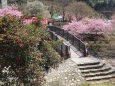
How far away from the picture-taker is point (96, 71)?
49.1 ft

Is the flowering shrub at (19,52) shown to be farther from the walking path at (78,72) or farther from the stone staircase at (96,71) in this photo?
the stone staircase at (96,71)

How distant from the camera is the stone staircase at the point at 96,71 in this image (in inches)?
568

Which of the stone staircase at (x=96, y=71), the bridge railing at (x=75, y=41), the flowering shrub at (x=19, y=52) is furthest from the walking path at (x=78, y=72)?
the flowering shrub at (x=19, y=52)

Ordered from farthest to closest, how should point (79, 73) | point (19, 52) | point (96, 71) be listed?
point (96, 71)
point (79, 73)
point (19, 52)

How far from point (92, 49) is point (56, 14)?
39.8 m

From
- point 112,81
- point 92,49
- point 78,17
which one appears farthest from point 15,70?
point 78,17

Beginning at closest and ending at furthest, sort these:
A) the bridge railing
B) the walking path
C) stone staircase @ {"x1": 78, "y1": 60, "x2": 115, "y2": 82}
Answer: the walking path
stone staircase @ {"x1": 78, "y1": 60, "x2": 115, "y2": 82}
the bridge railing

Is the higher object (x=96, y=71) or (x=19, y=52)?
(x=19, y=52)

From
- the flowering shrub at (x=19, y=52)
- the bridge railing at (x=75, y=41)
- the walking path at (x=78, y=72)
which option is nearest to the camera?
the flowering shrub at (x=19, y=52)

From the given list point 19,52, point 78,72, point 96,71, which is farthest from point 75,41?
point 19,52

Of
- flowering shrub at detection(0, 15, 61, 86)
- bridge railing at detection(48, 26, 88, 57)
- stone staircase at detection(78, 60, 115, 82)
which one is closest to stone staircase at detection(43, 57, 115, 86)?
stone staircase at detection(78, 60, 115, 82)

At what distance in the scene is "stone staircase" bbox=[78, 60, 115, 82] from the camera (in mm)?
14422

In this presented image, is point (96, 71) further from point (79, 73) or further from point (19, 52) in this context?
point (19, 52)

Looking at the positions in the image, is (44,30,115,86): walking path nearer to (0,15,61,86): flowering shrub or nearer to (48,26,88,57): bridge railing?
(48,26,88,57): bridge railing
